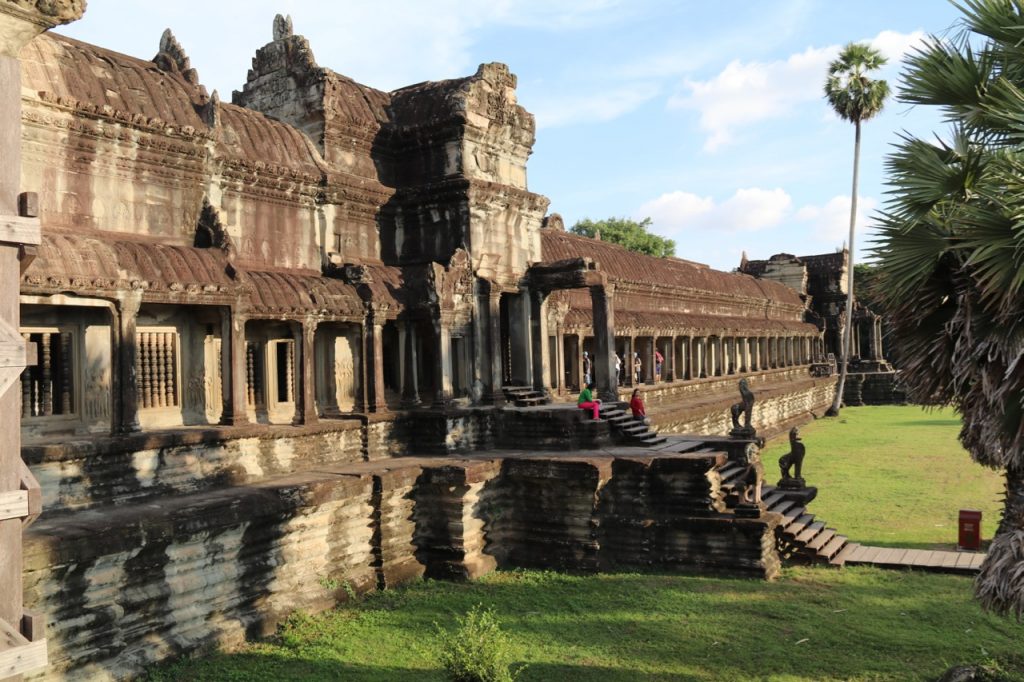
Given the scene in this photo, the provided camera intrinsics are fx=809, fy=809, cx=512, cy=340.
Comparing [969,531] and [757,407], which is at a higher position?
[757,407]

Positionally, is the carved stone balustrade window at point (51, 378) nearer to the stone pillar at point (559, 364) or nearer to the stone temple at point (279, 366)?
the stone temple at point (279, 366)

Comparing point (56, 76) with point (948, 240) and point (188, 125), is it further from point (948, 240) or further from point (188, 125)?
point (948, 240)

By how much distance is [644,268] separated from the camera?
2900 centimetres

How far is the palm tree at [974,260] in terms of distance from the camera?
20.2ft

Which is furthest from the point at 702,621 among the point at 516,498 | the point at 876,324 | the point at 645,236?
the point at 645,236

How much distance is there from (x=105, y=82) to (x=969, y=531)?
48.5 ft

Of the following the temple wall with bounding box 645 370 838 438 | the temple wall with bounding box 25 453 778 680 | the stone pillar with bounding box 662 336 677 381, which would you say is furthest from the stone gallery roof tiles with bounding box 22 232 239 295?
the stone pillar with bounding box 662 336 677 381

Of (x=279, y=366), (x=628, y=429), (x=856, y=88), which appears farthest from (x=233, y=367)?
(x=856, y=88)

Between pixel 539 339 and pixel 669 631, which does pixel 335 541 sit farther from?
pixel 539 339

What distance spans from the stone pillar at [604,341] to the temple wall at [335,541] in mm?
4124

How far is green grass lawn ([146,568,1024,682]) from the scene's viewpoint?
8562mm

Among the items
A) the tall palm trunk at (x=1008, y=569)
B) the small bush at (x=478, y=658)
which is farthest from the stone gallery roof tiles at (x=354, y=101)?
the tall palm trunk at (x=1008, y=569)

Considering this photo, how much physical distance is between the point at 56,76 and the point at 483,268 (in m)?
7.30

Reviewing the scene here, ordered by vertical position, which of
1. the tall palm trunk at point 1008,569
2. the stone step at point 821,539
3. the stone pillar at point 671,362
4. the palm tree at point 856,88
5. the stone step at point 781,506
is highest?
the palm tree at point 856,88
